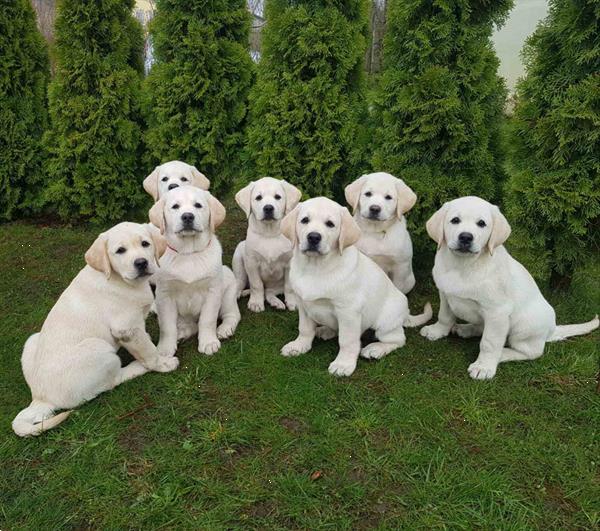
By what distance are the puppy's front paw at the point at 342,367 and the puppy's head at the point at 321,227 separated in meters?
1.03

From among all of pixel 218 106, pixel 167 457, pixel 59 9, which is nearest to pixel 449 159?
pixel 218 106

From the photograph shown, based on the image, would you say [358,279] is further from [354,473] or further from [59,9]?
[59,9]

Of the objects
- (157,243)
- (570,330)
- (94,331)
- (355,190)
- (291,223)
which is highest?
(355,190)

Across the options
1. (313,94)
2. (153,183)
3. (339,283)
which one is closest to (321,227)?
(339,283)

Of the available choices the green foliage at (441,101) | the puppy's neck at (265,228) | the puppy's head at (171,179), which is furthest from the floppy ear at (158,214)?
the green foliage at (441,101)

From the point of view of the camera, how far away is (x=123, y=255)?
13.3ft

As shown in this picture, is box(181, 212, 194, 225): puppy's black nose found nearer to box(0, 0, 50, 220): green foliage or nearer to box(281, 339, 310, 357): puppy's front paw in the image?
box(281, 339, 310, 357): puppy's front paw

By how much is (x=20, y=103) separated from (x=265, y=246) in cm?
639

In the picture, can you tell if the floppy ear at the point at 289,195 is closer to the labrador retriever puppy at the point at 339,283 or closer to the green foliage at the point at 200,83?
the labrador retriever puppy at the point at 339,283

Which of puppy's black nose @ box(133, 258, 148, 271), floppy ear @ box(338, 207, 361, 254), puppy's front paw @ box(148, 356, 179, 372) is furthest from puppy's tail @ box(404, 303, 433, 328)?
puppy's black nose @ box(133, 258, 148, 271)

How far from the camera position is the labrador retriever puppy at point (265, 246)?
535 cm

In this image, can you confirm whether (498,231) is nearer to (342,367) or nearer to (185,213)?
(342,367)

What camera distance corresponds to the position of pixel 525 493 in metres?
3.26

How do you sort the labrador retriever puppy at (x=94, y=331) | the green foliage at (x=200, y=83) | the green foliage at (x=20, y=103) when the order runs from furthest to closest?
1. the green foliage at (x=20, y=103)
2. the green foliage at (x=200, y=83)
3. the labrador retriever puppy at (x=94, y=331)
